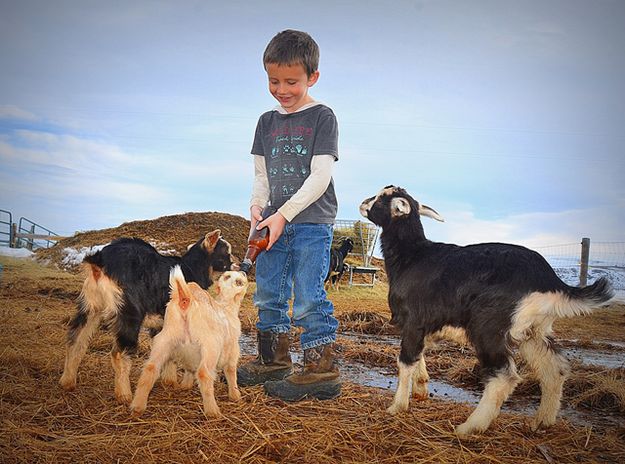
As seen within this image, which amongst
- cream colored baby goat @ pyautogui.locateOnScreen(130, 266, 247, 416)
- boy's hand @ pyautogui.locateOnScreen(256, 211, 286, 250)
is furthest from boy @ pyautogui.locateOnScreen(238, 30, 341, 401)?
cream colored baby goat @ pyautogui.locateOnScreen(130, 266, 247, 416)

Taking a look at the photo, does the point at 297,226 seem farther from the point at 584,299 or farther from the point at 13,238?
the point at 13,238

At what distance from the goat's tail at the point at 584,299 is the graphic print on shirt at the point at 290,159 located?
2.22m

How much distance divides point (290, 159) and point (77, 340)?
236 centimetres

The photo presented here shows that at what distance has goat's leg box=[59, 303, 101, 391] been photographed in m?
4.07

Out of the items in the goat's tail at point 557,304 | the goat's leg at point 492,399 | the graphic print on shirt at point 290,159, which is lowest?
the goat's leg at point 492,399

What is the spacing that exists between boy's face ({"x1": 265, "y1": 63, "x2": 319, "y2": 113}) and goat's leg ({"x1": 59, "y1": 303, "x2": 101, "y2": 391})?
7.92ft

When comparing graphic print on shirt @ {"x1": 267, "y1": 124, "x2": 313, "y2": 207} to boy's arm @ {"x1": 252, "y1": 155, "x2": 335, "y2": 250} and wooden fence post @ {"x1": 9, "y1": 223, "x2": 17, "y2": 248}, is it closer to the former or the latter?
boy's arm @ {"x1": 252, "y1": 155, "x2": 335, "y2": 250}

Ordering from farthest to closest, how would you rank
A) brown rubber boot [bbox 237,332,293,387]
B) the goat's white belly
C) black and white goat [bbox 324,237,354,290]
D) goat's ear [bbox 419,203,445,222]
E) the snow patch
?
the snow patch → black and white goat [bbox 324,237,354,290] → goat's ear [bbox 419,203,445,222] → brown rubber boot [bbox 237,332,293,387] → the goat's white belly

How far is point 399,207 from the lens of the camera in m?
4.49

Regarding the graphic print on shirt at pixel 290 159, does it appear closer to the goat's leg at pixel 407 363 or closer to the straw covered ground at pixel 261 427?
the goat's leg at pixel 407 363

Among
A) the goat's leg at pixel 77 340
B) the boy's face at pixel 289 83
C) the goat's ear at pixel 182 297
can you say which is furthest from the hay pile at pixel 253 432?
the boy's face at pixel 289 83

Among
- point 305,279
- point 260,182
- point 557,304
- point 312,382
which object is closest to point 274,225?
point 305,279

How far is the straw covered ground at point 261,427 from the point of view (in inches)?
115

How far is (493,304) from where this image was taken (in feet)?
11.7
